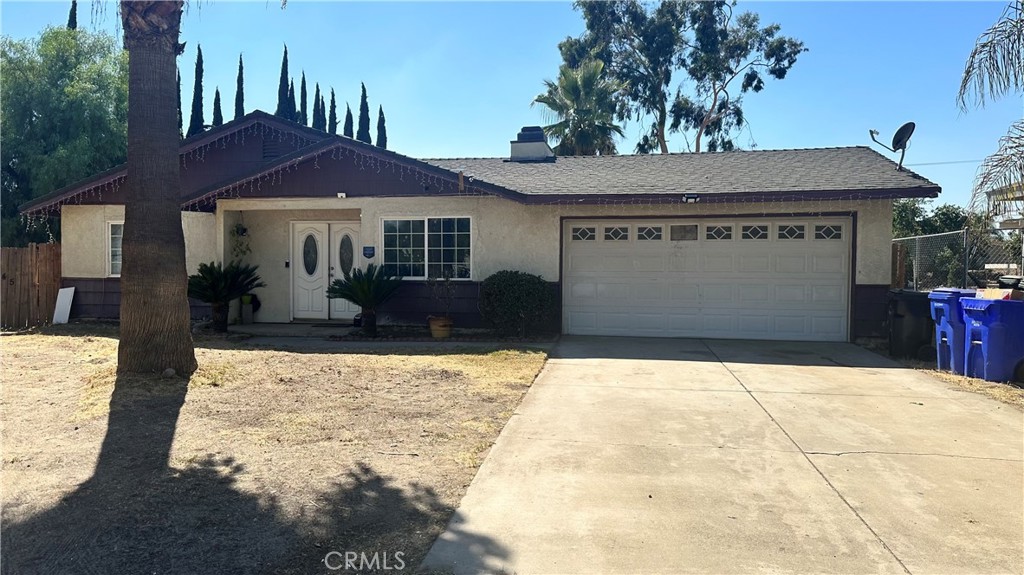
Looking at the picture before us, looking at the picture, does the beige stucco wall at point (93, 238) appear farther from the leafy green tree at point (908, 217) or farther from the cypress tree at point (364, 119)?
the cypress tree at point (364, 119)

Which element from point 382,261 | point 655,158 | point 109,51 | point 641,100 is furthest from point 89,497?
point 641,100

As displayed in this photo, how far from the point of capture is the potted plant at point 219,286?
36.9 feet

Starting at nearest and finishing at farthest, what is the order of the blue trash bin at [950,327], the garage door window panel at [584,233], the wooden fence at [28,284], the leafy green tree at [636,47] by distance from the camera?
the blue trash bin at [950,327], the garage door window panel at [584,233], the wooden fence at [28,284], the leafy green tree at [636,47]

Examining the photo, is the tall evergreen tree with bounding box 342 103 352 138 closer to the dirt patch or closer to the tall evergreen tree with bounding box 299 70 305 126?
the tall evergreen tree with bounding box 299 70 305 126

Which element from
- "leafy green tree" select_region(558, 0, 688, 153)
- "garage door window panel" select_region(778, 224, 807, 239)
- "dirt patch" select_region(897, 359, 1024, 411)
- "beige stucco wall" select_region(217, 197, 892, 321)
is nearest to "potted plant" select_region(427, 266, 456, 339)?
"beige stucco wall" select_region(217, 197, 892, 321)

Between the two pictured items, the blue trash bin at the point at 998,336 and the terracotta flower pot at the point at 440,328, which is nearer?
the blue trash bin at the point at 998,336

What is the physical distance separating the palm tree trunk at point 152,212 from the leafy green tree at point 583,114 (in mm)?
19268

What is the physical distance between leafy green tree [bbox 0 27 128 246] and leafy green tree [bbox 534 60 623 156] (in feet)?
52.7

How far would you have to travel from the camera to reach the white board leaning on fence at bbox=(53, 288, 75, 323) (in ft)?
42.1

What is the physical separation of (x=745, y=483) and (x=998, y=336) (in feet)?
17.8

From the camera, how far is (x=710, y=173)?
1189 cm

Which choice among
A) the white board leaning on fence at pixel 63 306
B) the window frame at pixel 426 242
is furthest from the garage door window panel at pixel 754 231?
the white board leaning on fence at pixel 63 306

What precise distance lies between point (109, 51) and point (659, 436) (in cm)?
2549

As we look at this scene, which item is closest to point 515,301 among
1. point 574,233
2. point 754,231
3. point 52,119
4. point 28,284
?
point 574,233
